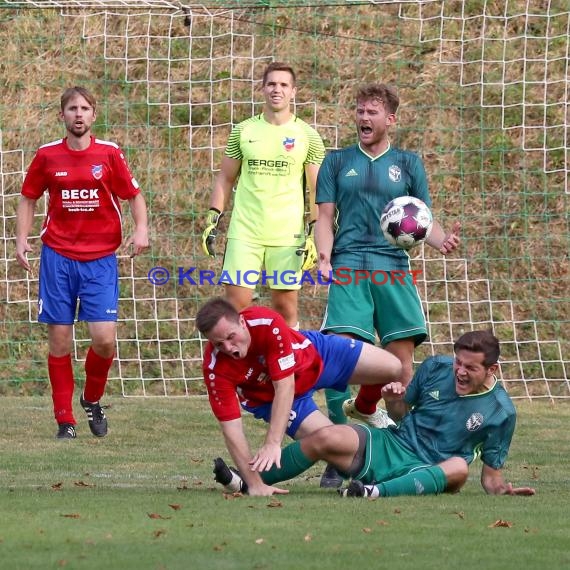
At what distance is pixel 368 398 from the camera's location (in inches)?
274

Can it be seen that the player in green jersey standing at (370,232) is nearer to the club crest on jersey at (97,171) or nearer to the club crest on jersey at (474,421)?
the club crest on jersey at (474,421)

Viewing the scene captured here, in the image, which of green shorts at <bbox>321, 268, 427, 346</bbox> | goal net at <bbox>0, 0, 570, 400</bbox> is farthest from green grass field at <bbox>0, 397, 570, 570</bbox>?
goal net at <bbox>0, 0, 570, 400</bbox>

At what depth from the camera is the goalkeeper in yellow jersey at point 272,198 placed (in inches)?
354

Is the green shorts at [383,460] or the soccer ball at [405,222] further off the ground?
the soccer ball at [405,222]

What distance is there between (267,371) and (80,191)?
285 cm

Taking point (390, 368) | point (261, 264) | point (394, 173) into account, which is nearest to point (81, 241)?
point (261, 264)

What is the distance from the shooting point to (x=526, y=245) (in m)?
13.1

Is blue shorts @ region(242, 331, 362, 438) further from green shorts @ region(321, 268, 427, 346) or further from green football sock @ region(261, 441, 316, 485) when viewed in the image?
green shorts @ region(321, 268, 427, 346)

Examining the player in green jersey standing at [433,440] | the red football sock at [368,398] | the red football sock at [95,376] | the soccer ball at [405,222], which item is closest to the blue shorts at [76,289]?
the red football sock at [95,376]

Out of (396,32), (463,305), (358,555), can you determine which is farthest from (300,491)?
(396,32)

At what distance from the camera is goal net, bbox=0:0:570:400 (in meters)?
12.7

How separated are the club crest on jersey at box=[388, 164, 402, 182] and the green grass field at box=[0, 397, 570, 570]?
66.8 inches

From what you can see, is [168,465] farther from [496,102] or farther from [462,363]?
[496,102]

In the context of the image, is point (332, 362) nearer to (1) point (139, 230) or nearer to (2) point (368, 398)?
(2) point (368, 398)
